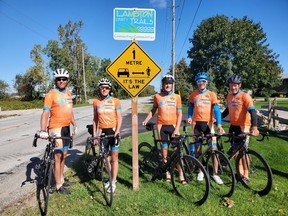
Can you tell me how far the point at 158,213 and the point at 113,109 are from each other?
2049 mm

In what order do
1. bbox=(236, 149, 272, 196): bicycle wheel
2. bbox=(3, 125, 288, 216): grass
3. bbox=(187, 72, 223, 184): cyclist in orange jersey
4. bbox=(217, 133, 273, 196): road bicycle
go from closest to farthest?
bbox=(3, 125, 288, 216): grass → bbox=(236, 149, 272, 196): bicycle wheel → bbox=(217, 133, 273, 196): road bicycle → bbox=(187, 72, 223, 184): cyclist in orange jersey

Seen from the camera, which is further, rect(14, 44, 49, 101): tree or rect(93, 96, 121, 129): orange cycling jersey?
rect(14, 44, 49, 101): tree

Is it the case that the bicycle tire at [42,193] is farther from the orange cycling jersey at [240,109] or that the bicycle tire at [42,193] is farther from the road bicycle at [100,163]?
the orange cycling jersey at [240,109]

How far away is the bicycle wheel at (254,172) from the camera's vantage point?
4.37 m

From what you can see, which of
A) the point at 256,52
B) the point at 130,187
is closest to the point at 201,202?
the point at 130,187

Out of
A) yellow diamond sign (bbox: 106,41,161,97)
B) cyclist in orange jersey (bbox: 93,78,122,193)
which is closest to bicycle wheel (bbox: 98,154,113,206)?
cyclist in orange jersey (bbox: 93,78,122,193)

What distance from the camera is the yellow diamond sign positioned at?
456 cm

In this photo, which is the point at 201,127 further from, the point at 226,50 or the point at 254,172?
the point at 226,50

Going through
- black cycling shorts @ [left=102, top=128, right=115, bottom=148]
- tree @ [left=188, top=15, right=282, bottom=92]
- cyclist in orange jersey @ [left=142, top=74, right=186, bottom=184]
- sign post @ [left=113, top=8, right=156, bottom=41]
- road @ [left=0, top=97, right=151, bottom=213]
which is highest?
tree @ [left=188, top=15, right=282, bottom=92]

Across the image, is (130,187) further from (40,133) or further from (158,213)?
(40,133)

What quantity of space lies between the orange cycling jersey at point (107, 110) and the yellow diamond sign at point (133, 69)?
1.35 feet

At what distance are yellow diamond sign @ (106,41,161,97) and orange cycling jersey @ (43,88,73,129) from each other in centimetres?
98

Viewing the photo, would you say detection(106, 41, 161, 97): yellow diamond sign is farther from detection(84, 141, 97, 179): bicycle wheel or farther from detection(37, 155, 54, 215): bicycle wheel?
detection(37, 155, 54, 215): bicycle wheel

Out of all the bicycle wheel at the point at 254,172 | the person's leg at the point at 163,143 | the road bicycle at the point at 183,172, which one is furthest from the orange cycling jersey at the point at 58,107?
the bicycle wheel at the point at 254,172
